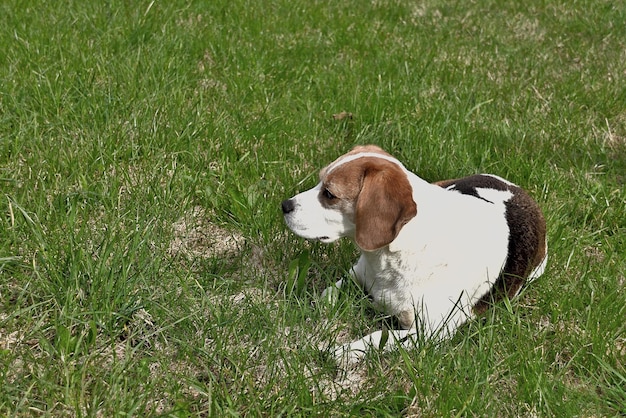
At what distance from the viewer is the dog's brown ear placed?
8.90 feet

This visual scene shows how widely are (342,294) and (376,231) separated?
1.34ft

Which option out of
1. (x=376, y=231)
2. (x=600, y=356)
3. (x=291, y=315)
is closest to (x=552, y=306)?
(x=600, y=356)

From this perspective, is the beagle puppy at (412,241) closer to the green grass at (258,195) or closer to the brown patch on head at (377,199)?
the brown patch on head at (377,199)

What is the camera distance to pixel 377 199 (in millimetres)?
2721

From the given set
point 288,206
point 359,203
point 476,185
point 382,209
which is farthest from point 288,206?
point 476,185

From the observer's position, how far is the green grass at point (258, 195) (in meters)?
2.50

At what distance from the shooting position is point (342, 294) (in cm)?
300

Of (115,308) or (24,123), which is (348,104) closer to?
(24,123)

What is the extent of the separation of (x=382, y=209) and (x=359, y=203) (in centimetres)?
11

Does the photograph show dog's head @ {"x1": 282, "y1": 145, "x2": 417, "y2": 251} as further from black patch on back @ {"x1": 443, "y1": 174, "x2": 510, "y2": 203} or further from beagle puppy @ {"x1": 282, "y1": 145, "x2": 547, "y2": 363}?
black patch on back @ {"x1": 443, "y1": 174, "x2": 510, "y2": 203}

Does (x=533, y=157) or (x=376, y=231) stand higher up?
(x=376, y=231)

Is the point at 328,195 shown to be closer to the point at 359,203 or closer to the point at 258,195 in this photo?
the point at 359,203

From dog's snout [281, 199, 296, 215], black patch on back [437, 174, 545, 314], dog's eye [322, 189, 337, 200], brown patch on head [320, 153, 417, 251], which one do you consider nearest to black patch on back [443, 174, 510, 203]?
black patch on back [437, 174, 545, 314]

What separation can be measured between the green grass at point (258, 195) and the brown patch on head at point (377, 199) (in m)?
0.37
